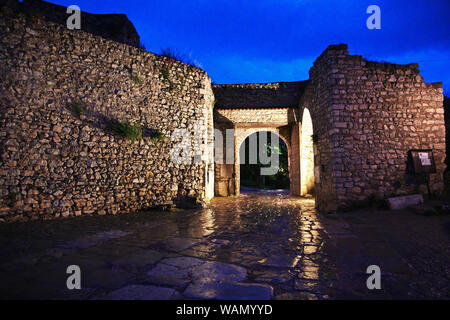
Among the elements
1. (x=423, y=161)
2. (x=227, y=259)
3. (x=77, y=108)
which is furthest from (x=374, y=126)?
(x=77, y=108)

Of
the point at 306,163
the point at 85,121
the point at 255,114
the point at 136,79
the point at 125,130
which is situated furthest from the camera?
the point at 255,114

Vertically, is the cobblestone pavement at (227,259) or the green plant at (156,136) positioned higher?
the green plant at (156,136)

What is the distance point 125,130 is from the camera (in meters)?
6.75

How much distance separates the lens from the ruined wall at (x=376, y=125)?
656 centimetres

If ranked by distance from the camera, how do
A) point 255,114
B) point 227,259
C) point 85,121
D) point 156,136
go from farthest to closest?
point 255,114
point 156,136
point 85,121
point 227,259

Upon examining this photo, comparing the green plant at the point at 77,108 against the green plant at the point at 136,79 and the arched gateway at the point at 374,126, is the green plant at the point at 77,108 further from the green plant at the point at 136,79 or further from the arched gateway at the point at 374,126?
the arched gateway at the point at 374,126

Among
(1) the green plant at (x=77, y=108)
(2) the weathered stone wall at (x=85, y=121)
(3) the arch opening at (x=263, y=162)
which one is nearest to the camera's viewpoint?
(2) the weathered stone wall at (x=85, y=121)

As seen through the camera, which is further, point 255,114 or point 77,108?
point 255,114

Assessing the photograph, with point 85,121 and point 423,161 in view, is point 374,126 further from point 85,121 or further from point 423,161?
point 85,121

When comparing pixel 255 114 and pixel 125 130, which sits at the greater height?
pixel 255 114

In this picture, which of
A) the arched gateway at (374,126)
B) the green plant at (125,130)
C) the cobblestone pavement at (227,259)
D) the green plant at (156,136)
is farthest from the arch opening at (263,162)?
the cobblestone pavement at (227,259)

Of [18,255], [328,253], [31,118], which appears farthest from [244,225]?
[31,118]

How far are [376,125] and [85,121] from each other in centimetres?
776

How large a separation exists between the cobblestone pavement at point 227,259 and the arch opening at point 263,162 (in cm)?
1535
